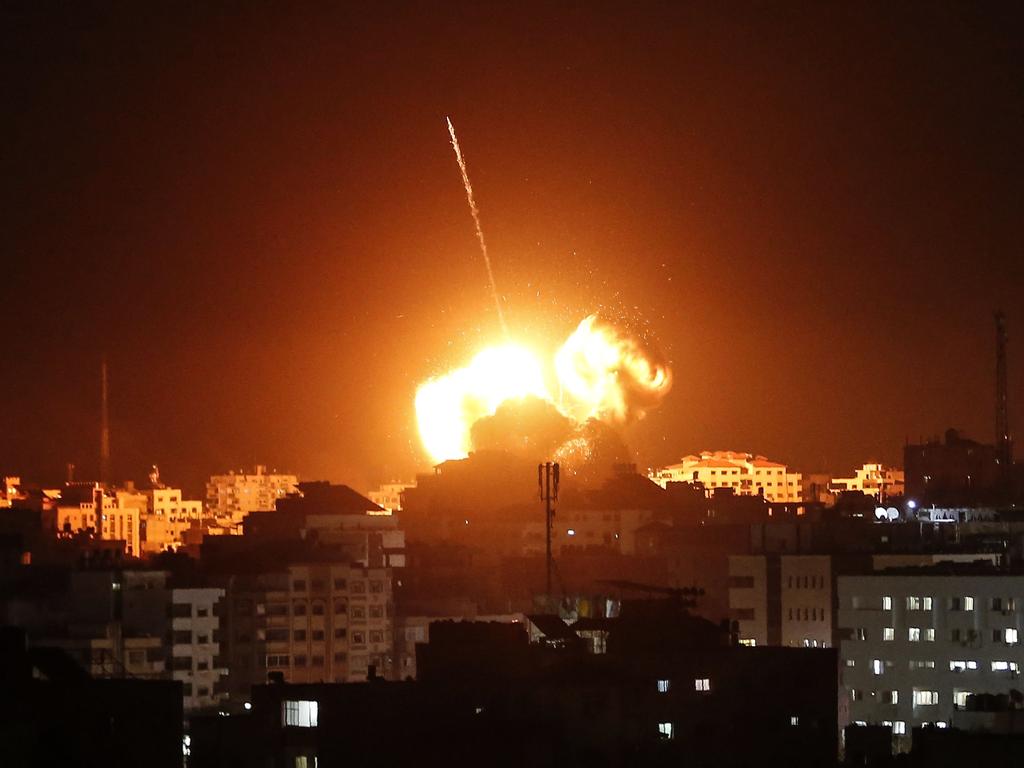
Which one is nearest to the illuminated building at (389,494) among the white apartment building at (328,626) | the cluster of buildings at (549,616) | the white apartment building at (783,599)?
the cluster of buildings at (549,616)

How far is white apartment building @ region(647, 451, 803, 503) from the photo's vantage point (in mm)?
132875

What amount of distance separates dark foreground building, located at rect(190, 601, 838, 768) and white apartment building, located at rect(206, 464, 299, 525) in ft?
284

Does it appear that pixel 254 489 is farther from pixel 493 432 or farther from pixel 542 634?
pixel 542 634

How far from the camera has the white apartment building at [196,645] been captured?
52750 millimetres

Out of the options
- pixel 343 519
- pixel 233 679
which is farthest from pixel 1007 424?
pixel 233 679

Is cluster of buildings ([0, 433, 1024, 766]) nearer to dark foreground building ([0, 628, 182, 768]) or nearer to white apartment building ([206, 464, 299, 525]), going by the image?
dark foreground building ([0, 628, 182, 768])

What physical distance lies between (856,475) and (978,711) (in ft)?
336

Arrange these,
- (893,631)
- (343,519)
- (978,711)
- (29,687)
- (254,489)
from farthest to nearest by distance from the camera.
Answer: (254,489)
(343,519)
(893,631)
(978,711)
(29,687)

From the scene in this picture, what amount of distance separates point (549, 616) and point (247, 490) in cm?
9144

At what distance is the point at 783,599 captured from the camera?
5622cm

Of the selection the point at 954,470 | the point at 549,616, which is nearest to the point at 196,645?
the point at 549,616

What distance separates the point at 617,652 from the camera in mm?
35344

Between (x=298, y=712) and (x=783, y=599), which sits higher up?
(x=783, y=599)

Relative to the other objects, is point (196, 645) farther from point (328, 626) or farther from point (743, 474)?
point (743, 474)
